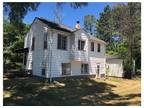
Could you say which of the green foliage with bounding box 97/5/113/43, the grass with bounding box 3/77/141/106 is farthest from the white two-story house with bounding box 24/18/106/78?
the green foliage with bounding box 97/5/113/43

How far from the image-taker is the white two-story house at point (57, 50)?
923 inches

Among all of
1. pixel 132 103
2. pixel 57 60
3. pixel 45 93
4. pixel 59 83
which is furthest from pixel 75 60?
pixel 132 103

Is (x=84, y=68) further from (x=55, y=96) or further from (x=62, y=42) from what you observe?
(x=55, y=96)

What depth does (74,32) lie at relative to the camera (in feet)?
83.7

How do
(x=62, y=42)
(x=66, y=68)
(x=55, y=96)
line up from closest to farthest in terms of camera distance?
(x=55, y=96)
(x=62, y=42)
(x=66, y=68)

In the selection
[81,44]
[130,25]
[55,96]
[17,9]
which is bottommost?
[55,96]

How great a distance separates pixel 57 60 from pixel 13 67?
8.62 m

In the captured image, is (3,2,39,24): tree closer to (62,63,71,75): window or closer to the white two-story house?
the white two-story house

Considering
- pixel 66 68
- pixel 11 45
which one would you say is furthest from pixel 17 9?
pixel 11 45

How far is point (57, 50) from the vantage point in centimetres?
2383

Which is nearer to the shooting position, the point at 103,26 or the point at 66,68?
the point at 66,68

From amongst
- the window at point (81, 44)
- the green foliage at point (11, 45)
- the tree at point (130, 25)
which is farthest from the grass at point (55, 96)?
the tree at point (130, 25)

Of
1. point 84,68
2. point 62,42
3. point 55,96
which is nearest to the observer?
point 55,96

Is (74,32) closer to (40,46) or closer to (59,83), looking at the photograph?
(40,46)
